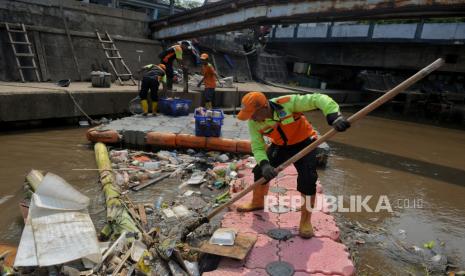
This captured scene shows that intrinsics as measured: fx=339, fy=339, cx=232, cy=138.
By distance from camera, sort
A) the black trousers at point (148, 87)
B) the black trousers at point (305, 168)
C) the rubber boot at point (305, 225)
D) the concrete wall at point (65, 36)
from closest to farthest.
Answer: the black trousers at point (305, 168)
the rubber boot at point (305, 225)
the black trousers at point (148, 87)
the concrete wall at point (65, 36)

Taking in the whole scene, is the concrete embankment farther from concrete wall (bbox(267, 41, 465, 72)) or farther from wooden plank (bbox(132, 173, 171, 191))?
concrete wall (bbox(267, 41, 465, 72))

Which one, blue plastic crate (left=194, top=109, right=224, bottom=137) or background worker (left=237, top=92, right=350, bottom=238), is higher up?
background worker (left=237, top=92, right=350, bottom=238)

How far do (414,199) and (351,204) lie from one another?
4.50 ft

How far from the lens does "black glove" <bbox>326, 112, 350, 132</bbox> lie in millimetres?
2832

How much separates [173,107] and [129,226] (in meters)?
5.02

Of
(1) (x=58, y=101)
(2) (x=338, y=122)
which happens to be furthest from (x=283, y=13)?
(2) (x=338, y=122)

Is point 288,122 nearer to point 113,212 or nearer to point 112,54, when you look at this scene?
point 113,212

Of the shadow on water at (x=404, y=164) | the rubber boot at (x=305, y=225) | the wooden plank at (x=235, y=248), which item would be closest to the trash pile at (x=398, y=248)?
the rubber boot at (x=305, y=225)

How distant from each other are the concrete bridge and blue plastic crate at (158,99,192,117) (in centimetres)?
440

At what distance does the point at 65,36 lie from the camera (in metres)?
11.3

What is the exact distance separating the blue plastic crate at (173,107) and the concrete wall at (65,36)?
176 inches

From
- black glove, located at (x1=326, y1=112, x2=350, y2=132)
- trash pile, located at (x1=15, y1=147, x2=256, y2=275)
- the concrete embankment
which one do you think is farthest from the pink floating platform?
the concrete embankment

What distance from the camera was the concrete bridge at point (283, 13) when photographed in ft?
26.6

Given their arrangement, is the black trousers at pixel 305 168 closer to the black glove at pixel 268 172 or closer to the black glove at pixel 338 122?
the black glove at pixel 268 172
